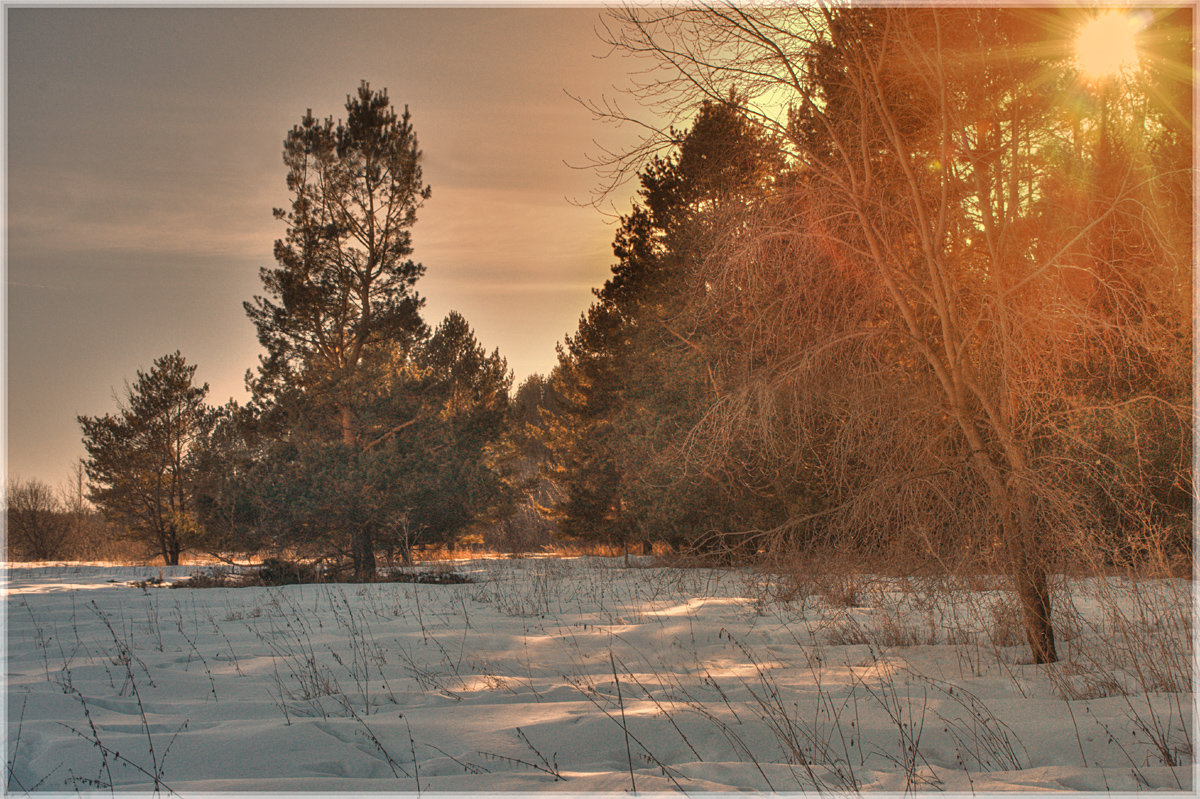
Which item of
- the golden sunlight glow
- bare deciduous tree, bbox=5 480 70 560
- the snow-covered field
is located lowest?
bare deciduous tree, bbox=5 480 70 560

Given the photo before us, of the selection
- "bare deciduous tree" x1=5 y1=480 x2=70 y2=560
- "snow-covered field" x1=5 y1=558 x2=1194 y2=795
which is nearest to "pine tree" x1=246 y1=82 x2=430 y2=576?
"snow-covered field" x1=5 y1=558 x2=1194 y2=795

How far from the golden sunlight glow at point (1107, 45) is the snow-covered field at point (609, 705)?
431 cm

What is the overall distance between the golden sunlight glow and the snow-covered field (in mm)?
4305

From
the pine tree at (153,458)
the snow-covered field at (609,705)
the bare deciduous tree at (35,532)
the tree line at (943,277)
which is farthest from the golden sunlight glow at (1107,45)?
the bare deciduous tree at (35,532)

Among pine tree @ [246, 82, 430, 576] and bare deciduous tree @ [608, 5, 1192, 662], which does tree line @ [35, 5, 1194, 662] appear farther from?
pine tree @ [246, 82, 430, 576]

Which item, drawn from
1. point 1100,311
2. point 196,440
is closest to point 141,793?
point 1100,311

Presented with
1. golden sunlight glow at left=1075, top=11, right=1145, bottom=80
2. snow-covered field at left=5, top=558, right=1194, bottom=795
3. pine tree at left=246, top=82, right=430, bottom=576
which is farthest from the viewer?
pine tree at left=246, top=82, right=430, bottom=576

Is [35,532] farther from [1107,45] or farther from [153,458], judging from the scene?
[1107,45]

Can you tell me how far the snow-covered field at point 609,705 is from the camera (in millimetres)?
3441

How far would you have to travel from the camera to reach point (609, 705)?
4.63m

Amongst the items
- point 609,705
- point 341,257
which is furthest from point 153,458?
point 609,705

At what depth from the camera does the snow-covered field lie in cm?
344

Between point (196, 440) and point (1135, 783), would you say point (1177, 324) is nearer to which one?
point (1135, 783)

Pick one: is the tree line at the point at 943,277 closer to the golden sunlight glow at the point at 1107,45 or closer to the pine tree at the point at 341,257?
the golden sunlight glow at the point at 1107,45
